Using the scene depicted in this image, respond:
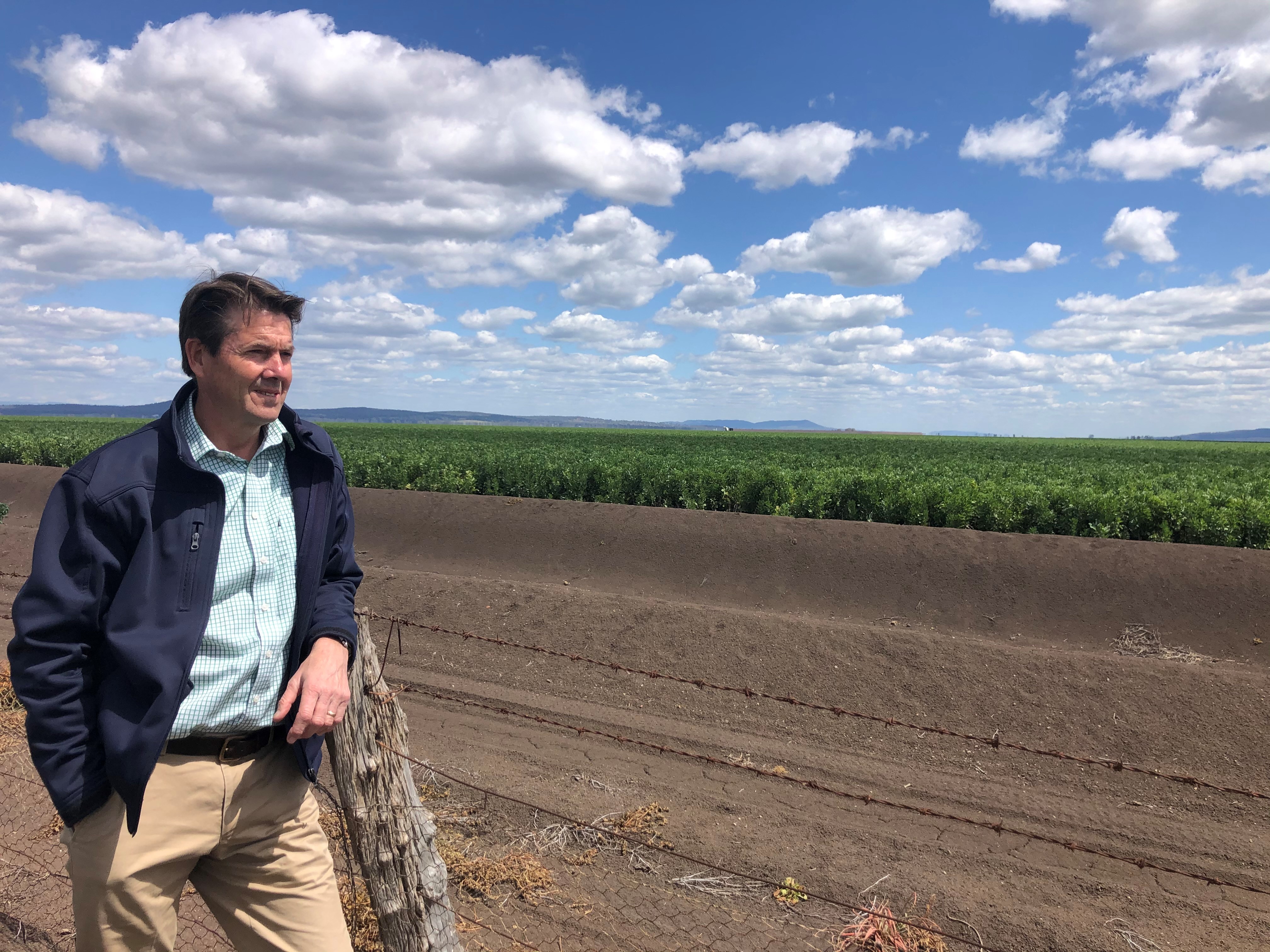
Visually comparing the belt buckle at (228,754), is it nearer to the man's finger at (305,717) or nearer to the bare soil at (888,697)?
the man's finger at (305,717)

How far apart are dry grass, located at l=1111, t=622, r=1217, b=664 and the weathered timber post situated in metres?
9.85

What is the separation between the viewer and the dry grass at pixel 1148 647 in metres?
9.78

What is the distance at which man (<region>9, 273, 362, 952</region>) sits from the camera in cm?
204

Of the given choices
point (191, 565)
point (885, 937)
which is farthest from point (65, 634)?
point (885, 937)

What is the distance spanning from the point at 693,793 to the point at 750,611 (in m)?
4.87

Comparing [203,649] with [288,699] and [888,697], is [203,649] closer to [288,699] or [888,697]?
[288,699]

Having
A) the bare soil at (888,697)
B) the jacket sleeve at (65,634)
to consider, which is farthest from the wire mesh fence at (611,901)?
the jacket sleeve at (65,634)

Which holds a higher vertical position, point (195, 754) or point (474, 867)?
point (195, 754)

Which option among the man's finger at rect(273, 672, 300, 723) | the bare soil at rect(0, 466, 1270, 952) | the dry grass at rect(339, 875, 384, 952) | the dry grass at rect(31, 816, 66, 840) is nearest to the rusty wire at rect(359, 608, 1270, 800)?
the bare soil at rect(0, 466, 1270, 952)

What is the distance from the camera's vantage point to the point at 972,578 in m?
11.7

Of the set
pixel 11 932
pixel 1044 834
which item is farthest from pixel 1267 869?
pixel 11 932

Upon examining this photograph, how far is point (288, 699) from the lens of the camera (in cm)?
240

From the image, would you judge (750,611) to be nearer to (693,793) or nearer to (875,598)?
(875,598)

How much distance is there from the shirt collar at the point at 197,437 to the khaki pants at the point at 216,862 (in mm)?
914
